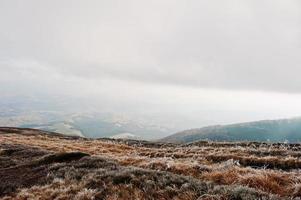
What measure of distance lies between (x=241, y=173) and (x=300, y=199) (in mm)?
4343

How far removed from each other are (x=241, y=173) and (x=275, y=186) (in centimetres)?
243

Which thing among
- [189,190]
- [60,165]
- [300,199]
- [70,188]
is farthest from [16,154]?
[300,199]

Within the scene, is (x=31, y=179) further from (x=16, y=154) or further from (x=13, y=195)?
(x=16, y=154)

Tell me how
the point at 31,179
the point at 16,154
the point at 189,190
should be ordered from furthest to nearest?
the point at 16,154
the point at 31,179
the point at 189,190

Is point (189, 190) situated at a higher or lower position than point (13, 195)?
higher

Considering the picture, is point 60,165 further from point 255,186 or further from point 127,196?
point 255,186

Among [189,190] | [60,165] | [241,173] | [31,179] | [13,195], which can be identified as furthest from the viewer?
[60,165]

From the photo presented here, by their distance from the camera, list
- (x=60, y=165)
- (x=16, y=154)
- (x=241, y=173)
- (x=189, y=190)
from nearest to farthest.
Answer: (x=189, y=190), (x=241, y=173), (x=60, y=165), (x=16, y=154)

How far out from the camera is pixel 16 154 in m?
31.8

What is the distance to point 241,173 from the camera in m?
14.5

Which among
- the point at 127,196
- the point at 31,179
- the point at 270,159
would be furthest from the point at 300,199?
the point at 31,179

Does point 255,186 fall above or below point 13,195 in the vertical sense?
above

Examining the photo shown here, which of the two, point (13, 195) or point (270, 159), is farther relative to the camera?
point (270, 159)

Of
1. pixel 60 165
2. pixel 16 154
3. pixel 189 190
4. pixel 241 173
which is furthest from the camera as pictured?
pixel 16 154
